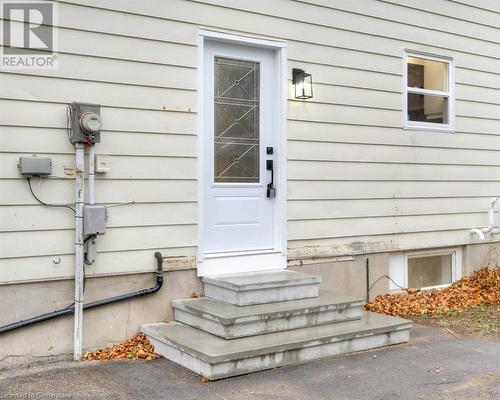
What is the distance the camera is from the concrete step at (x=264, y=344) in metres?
4.11

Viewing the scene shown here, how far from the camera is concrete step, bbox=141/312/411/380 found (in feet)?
13.5

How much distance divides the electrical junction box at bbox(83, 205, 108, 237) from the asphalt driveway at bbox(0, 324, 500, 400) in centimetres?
107

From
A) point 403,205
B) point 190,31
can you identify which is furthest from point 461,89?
point 190,31

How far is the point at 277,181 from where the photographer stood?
578 cm

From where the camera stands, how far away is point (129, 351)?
470 centimetres

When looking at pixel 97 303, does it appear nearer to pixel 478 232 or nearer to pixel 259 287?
pixel 259 287

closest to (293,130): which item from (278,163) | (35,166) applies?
(278,163)

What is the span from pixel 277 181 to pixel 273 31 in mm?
1554

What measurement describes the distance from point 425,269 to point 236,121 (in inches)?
132

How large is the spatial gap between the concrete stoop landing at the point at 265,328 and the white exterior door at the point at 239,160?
0.37 meters

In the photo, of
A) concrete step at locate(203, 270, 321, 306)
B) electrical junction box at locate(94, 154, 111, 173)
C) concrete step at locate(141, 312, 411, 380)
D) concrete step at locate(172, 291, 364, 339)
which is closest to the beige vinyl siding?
electrical junction box at locate(94, 154, 111, 173)

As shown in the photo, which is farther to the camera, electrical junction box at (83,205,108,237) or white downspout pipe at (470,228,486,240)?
white downspout pipe at (470,228,486,240)

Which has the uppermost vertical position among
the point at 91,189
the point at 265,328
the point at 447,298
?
the point at 91,189

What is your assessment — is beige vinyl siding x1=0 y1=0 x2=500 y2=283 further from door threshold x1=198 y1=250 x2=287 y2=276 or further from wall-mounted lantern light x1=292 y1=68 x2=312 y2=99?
door threshold x1=198 y1=250 x2=287 y2=276
